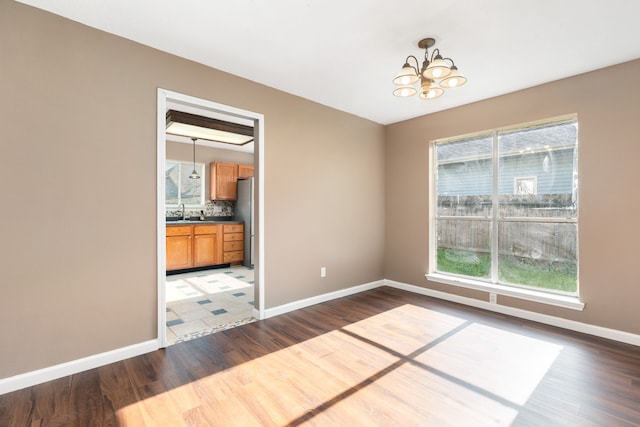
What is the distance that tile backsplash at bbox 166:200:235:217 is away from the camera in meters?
6.19

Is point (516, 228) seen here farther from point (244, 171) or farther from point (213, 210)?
point (213, 210)

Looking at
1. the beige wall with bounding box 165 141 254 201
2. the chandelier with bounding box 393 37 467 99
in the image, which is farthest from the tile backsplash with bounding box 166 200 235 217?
the chandelier with bounding box 393 37 467 99

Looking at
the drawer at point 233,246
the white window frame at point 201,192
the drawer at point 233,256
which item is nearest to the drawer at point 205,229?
the drawer at point 233,246

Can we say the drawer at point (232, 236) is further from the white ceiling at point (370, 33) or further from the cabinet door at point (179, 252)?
the white ceiling at point (370, 33)

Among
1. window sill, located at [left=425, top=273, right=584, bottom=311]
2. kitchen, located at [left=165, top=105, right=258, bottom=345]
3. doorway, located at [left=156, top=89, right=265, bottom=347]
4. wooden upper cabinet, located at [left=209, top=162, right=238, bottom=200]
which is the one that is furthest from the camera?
wooden upper cabinet, located at [left=209, top=162, right=238, bottom=200]

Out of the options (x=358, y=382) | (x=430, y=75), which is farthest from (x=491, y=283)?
(x=430, y=75)

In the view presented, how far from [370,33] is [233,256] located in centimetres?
506

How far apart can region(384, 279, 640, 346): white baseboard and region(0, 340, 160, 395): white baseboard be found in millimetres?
3502

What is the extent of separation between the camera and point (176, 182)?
626 cm

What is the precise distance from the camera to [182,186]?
6320 mm

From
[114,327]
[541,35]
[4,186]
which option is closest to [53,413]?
[114,327]

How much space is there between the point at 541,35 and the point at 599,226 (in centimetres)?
197

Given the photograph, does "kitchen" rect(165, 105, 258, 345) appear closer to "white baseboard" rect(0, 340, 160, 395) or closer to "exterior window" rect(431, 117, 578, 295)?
"white baseboard" rect(0, 340, 160, 395)

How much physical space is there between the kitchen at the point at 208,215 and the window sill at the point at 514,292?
270cm
